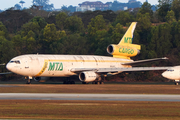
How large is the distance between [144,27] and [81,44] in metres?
14.4

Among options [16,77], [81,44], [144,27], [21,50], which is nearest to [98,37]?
[81,44]

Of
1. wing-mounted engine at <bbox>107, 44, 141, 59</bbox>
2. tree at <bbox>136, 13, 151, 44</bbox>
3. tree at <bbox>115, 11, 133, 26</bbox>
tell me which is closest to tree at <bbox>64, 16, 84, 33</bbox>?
tree at <bbox>115, 11, 133, 26</bbox>

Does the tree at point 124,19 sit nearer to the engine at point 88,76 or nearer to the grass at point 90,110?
the engine at point 88,76

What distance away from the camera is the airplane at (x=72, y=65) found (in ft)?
136

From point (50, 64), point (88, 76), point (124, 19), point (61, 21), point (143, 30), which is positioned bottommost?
point (88, 76)

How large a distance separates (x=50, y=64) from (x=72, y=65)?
390 cm

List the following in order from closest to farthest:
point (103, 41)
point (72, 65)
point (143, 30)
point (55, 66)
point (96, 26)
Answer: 1. point (55, 66)
2. point (72, 65)
3. point (103, 41)
4. point (143, 30)
5. point (96, 26)

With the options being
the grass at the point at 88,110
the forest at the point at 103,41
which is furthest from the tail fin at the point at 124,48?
the grass at the point at 88,110

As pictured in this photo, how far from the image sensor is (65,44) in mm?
70938

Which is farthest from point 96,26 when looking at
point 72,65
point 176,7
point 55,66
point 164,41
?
point 55,66

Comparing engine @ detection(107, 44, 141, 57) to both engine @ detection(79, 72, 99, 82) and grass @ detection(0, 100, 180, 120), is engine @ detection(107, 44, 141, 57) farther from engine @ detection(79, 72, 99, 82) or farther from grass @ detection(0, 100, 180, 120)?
grass @ detection(0, 100, 180, 120)

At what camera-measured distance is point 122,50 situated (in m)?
53.4

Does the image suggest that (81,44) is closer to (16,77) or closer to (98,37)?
(98,37)

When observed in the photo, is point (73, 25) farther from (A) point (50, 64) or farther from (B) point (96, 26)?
(A) point (50, 64)
